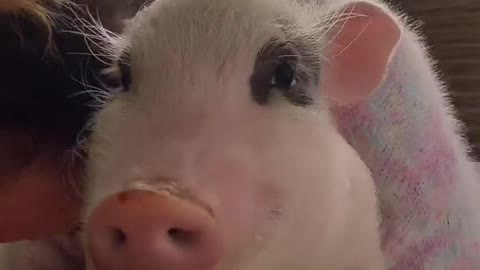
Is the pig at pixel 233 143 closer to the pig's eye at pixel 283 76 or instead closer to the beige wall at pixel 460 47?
the pig's eye at pixel 283 76

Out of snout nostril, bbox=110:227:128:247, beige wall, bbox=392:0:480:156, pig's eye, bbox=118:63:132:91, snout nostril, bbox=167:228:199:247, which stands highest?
beige wall, bbox=392:0:480:156

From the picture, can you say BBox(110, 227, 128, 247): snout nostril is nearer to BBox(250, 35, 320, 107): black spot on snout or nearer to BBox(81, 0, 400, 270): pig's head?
BBox(81, 0, 400, 270): pig's head

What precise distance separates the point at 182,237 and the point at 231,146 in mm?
78

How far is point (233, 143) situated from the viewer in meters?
0.66

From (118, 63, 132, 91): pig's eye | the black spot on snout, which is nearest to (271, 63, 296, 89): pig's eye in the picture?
the black spot on snout

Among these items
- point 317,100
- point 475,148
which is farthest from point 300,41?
point 475,148

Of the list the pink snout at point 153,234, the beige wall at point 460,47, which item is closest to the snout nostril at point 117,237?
the pink snout at point 153,234

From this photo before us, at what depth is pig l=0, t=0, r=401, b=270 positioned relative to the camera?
2.00 feet

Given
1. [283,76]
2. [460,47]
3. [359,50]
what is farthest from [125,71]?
[460,47]

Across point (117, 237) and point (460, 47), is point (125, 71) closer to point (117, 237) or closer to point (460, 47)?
point (117, 237)

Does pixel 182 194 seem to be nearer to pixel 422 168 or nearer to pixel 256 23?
pixel 256 23

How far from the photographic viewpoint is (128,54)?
756mm

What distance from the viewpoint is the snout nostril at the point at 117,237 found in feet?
2.00

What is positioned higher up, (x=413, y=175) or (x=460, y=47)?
(x=460, y=47)
